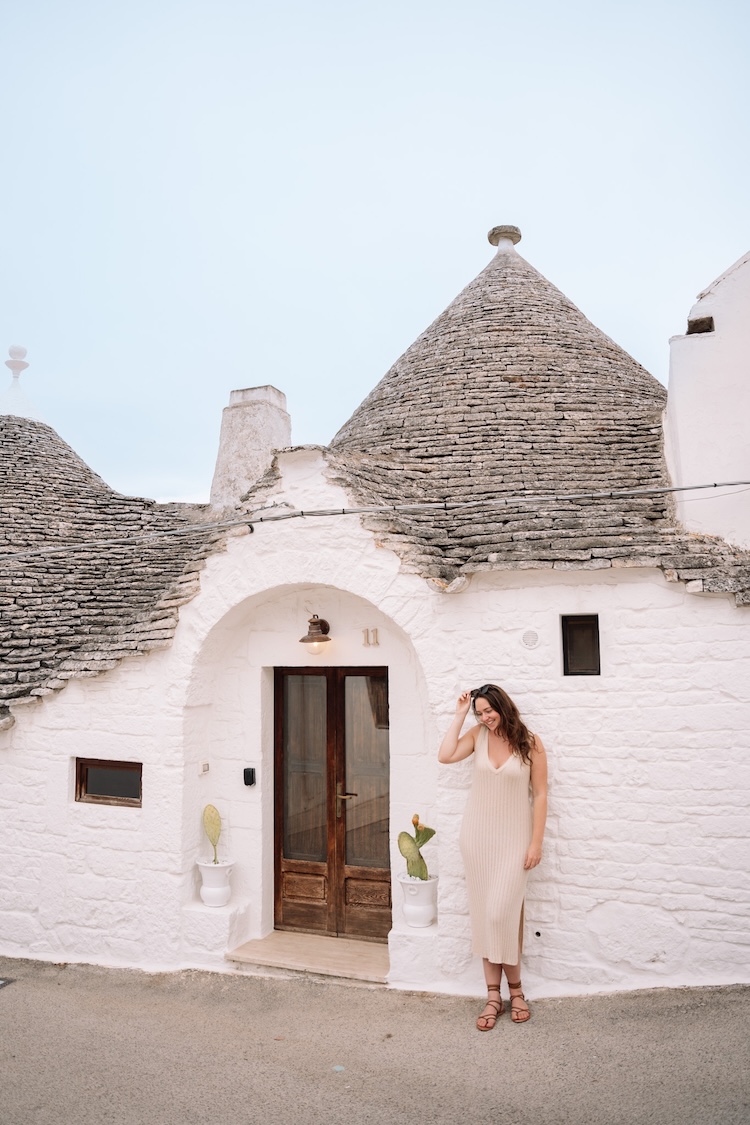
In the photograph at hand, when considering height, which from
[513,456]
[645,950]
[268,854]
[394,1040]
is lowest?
[394,1040]

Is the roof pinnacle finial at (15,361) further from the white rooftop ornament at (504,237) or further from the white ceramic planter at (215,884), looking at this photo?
the white ceramic planter at (215,884)

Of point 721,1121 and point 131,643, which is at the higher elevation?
point 131,643

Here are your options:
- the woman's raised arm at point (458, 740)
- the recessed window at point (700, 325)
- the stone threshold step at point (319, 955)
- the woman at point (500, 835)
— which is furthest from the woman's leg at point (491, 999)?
the recessed window at point (700, 325)

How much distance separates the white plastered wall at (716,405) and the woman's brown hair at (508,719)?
2.08 m

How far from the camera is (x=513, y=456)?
7500 mm

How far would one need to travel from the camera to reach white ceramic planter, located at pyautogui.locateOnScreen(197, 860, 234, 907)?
631 cm

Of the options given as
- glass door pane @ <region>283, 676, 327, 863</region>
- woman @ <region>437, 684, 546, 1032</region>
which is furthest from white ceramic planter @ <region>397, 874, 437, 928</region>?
glass door pane @ <region>283, 676, 327, 863</region>

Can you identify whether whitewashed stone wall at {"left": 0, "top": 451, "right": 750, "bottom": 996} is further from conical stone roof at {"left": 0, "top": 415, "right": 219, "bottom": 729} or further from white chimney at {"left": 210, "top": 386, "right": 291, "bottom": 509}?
white chimney at {"left": 210, "top": 386, "right": 291, "bottom": 509}

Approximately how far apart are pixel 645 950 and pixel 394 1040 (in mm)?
1771

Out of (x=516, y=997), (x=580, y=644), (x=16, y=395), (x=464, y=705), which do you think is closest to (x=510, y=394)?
(x=580, y=644)

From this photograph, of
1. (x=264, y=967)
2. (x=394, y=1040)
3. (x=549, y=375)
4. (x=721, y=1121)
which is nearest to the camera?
(x=721, y=1121)

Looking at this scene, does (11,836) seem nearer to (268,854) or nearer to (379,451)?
(268,854)

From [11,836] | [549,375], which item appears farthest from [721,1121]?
[549,375]

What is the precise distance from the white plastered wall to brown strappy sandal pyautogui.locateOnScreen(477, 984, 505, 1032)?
3579 millimetres
